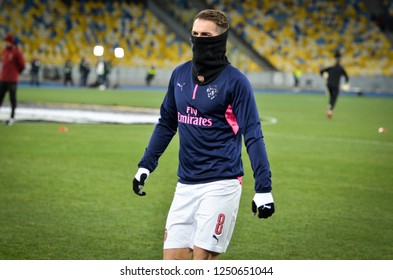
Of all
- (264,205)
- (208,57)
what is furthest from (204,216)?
(208,57)

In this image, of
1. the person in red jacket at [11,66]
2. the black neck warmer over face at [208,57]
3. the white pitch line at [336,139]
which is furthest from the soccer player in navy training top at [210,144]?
the person in red jacket at [11,66]

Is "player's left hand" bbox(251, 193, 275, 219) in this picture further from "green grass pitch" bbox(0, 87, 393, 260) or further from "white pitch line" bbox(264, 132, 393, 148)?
"white pitch line" bbox(264, 132, 393, 148)

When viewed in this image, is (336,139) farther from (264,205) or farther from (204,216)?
(264,205)

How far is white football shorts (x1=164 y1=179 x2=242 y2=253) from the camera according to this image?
514 centimetres

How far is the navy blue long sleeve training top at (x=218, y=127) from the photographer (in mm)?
5117

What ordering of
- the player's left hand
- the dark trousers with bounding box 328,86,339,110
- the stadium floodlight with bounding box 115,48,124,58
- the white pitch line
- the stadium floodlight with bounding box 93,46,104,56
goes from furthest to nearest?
the stadium floodlight with bounding box 115,48,124,58, the stadium floodlight with bounding box 93,46,104,56, the dark trousers with bounding box 328,86,339,110, the white pitch line, the player's left hand

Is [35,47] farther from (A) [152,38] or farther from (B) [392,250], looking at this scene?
(B) [392,250]

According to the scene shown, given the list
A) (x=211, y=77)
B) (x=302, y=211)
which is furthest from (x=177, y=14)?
(x=211, y=77)

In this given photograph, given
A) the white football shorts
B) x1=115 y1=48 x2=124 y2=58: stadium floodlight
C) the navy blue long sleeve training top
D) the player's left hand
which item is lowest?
x1=115 y1=48 x2=124 y2=58: stadium floodlight

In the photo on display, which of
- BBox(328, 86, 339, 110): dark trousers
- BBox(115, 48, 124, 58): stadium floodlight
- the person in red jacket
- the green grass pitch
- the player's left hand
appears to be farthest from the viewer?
BBox(115, 48, 124, 58): stadium floodlight

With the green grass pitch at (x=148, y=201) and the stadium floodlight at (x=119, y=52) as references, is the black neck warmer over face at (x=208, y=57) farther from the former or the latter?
the stadium floodlight at (x=119, y=52)

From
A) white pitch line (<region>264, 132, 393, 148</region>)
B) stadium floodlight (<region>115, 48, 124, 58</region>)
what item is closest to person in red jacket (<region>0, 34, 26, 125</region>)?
white pitch line (<region>264, 132, 393, 148</region>)
